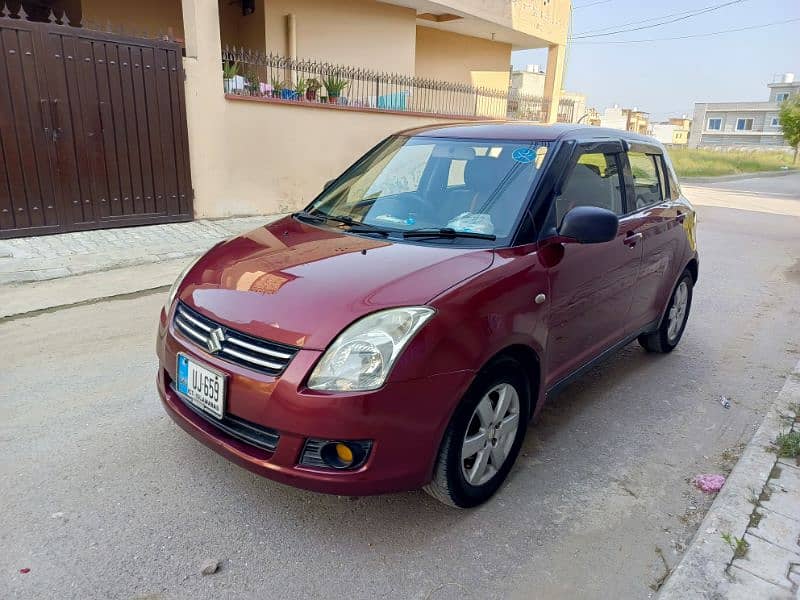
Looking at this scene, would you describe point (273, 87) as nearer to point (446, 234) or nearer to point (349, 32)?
point (349, 32)

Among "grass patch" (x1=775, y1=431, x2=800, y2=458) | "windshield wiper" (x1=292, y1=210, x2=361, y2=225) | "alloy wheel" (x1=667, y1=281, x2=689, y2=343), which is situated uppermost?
"windshield wiper" (x1=292, y1=210, x2=361, y2=225)

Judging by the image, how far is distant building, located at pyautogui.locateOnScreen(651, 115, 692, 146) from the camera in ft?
258

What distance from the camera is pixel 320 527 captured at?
256 cm

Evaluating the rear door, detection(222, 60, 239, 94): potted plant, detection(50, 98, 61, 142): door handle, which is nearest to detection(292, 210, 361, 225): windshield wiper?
the rear door

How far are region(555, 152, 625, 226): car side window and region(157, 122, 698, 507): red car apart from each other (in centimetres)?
2

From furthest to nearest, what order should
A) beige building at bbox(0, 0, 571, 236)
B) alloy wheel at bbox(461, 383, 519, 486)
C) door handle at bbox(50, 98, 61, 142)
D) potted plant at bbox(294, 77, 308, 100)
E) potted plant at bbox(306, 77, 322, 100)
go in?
potted plant at bbox(306, 77, 322, 100) < potted plant at bbox(294, 77, 308, 100) < beige building at bbox(0, 0, 571, 236) < door handle at bbox(50, 98, 61, 142) < alloy wheel at bbox(461, 383, 519, 486)

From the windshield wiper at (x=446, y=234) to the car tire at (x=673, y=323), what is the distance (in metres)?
2.11

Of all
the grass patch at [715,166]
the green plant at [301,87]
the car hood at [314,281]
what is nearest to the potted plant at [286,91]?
the green plant at [301,87]

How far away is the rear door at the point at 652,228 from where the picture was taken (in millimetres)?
3893

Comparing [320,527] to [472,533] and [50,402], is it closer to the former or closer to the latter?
[472,533]

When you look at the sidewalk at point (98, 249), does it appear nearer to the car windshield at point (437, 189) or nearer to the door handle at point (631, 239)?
the car windshield at point (437, 189)

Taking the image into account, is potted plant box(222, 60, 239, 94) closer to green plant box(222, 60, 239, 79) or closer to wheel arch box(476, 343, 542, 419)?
green plant box(222, 60, 239, 79)

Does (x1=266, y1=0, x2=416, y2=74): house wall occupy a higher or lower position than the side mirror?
higher

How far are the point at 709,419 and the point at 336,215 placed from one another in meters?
2.67
